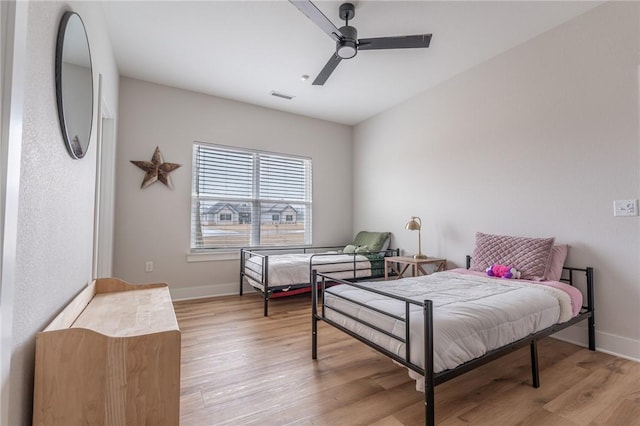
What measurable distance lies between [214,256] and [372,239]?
2195 millimetres

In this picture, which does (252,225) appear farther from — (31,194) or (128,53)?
(31,194)

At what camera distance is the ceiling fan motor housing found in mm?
2199

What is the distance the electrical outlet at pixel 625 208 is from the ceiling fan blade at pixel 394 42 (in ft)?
6.12

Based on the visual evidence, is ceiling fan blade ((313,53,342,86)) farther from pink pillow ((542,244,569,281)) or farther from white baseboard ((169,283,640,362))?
white baseboard ((169,283,640,362))

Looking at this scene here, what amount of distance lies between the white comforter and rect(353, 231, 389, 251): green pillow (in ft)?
1.16

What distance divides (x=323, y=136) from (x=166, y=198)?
2.52m

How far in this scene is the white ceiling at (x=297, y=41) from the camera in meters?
2.36

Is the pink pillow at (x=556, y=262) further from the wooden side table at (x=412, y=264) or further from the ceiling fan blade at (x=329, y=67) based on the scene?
the ceiling fan blade at (x=329, y=67)

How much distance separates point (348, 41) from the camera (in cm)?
222

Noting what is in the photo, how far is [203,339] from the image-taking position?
2.50 m

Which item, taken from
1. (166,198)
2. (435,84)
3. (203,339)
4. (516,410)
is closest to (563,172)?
(435,84)

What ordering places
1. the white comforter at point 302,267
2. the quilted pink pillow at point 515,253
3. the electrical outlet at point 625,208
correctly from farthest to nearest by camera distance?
1. the white comforter at point 302,267
2. the quilted pink pillow at point 515,253
3. the electrical outlet at point 625,208

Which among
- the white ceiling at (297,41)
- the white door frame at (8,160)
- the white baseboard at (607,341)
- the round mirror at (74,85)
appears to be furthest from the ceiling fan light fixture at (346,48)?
the white baseboard at (607,341)

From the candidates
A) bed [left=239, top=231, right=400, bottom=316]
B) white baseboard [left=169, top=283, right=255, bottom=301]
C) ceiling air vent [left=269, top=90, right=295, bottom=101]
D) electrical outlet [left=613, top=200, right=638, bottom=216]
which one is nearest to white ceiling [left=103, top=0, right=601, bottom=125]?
ceiling air vent [left=269, top=90, right=295, bottom=101]
